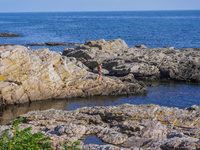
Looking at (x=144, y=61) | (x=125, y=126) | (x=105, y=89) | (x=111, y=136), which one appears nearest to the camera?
(x=111, y=136)

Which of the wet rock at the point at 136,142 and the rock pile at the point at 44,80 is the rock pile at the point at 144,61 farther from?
the wet rock at the point at 136,142

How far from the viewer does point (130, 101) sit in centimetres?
3375

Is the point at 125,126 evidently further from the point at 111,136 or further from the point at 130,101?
the point at 130,101

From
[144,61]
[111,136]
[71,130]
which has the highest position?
[71,130]

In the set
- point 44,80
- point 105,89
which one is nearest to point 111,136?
point 44,80

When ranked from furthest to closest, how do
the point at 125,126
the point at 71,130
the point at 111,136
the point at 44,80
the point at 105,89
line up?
the point at 105,89 < the point at 44,80 < the point at 125,126 < the point at 71,130 < the point at 111,136

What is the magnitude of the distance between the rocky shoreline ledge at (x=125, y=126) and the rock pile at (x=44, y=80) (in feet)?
32.1

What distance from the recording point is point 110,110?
21.6 metres

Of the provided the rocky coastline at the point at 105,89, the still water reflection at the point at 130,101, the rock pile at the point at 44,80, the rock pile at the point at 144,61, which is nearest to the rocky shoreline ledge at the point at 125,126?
the rocky coastline at the point at 105,89

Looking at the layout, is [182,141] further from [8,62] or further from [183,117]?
[8,62]

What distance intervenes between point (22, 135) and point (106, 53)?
43279 millimetres

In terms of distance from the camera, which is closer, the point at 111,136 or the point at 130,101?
the point at 111,136

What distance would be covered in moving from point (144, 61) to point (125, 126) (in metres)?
30.6

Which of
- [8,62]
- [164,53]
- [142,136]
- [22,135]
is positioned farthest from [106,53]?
[22,135]
